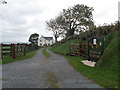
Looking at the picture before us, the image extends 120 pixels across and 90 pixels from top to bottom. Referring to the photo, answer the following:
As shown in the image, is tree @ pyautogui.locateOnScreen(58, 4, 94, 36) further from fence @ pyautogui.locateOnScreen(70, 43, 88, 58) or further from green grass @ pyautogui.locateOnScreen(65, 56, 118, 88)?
green grass @ pyautogui.locateOnScreen(65, 56, 118, 88)

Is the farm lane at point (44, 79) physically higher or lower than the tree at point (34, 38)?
lower

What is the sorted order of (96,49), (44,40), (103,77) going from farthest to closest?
(44,40), (96,49), (103,77)

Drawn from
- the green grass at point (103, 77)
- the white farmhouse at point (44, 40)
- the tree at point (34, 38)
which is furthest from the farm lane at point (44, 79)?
the white farmhouse at point (44, 40)

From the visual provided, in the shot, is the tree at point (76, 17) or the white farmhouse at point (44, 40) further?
the white farmhouse at point (44, 40)

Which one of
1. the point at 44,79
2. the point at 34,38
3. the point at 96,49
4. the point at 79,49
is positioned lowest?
the point at 44,79

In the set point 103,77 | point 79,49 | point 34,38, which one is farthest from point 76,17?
point 34,38

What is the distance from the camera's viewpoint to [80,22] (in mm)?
45438

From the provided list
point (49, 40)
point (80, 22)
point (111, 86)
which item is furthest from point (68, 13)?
point (49, 40)

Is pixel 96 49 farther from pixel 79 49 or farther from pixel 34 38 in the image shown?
pixel 34 38

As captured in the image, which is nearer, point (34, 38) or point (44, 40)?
point (34, 38)

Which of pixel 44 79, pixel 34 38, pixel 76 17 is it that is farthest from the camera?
pixel 34 38

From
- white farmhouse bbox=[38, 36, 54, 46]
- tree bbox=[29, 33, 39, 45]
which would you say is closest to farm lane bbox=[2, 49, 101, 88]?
tree bbox=[29, 33, 39, 45]

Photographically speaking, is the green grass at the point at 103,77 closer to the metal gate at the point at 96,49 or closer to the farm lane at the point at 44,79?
the farm lane at the point at 44,79

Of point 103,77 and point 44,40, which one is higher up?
point 44,40
